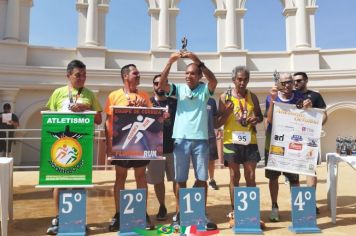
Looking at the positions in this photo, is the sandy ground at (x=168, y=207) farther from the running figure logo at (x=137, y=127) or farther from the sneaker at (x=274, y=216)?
the running figure logo at (x=137, y=127)

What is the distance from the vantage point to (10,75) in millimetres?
13523

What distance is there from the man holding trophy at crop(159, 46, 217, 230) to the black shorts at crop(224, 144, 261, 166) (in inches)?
13.6

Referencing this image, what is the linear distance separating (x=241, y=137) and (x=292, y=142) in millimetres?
637

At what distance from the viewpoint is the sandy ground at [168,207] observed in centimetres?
405

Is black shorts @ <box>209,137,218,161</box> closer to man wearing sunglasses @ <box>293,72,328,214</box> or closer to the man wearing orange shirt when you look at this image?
man wearing sunglasses @ <box>293,72,328,214</box>

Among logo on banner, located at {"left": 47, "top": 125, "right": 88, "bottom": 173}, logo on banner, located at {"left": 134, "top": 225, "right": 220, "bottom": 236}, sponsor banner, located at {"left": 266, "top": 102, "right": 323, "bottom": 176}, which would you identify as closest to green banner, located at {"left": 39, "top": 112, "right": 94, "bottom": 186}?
logo on banner, located at {"left": 47, "top": 125, "right": 88, "bottom": 173}

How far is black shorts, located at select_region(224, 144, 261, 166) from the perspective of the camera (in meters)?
A: 4.23

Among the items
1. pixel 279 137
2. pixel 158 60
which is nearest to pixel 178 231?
pixel 279 137

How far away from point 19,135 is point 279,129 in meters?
10.9

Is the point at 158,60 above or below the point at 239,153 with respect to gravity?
above

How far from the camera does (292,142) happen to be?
4.32 metres

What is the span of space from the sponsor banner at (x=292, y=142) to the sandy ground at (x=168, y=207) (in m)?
0.69

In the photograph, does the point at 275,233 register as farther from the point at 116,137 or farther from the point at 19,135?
the point at 19,135

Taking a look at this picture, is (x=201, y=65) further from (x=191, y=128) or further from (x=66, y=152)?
(x=66, y=152)
